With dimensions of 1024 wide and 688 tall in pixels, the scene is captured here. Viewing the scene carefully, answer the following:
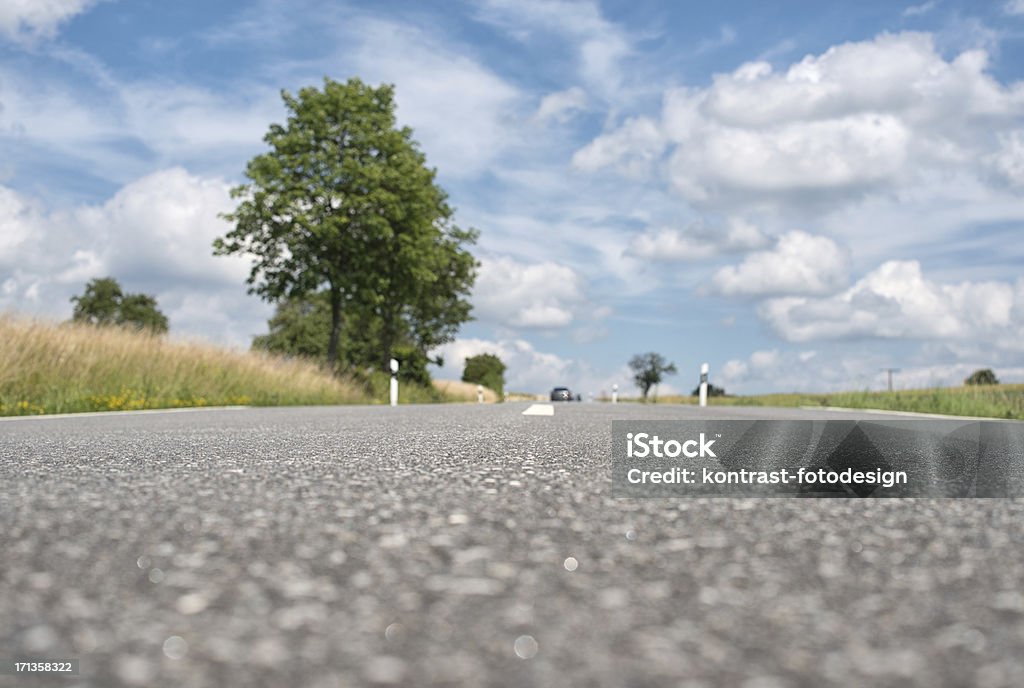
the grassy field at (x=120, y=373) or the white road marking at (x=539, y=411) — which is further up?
the grassy field at (x=120, y=373)

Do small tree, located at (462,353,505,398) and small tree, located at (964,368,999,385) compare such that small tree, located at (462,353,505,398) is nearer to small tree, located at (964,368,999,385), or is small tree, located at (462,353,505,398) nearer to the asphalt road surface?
small tree, located at (964,368,999,385)

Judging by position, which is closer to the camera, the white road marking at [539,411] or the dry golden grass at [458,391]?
the white road marking at [539,411]

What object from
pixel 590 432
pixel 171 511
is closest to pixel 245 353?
pixel 590 432

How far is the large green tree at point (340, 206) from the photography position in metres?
31.0

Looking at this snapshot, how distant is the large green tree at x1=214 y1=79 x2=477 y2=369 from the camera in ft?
102

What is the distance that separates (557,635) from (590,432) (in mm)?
5486

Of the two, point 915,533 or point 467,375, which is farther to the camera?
point 467,375

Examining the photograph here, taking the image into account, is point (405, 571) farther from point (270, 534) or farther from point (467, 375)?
point (467, 375)

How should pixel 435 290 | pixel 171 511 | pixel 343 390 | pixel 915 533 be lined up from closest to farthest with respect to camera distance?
1. pixel 915 533
2. pixel 171 511
3. pixel 343 390
4. pixel 435 290

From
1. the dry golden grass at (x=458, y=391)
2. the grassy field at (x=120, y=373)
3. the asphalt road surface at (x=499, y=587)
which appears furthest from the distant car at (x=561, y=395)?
the asphalt road surface at (x=499, y=587)

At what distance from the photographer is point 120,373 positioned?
18266 mm

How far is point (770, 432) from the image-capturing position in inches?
279

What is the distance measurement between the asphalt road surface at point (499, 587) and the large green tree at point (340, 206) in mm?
27679

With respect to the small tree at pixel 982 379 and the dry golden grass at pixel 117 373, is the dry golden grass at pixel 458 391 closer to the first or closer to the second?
the dry golden grass at pixel 117 373
